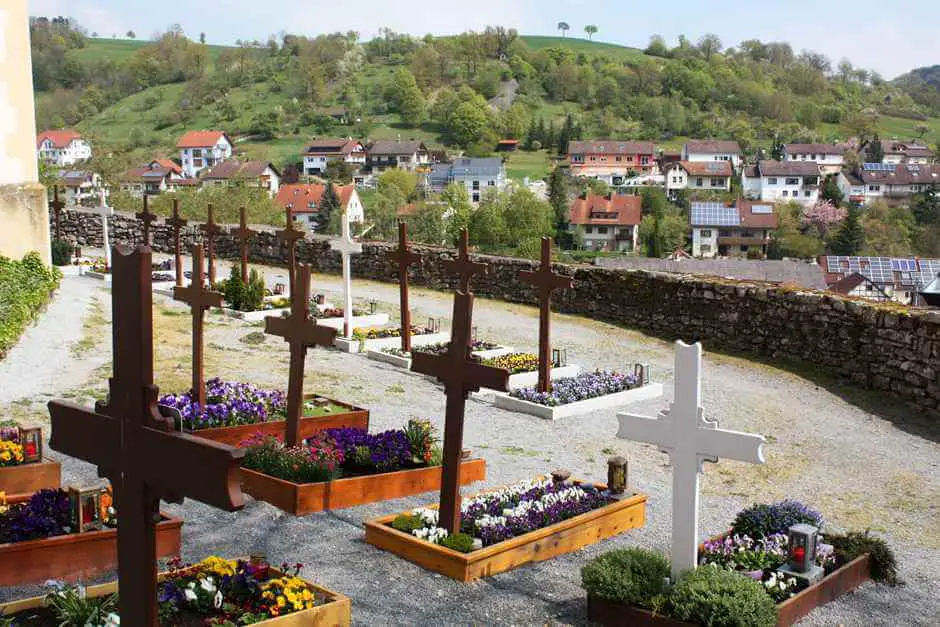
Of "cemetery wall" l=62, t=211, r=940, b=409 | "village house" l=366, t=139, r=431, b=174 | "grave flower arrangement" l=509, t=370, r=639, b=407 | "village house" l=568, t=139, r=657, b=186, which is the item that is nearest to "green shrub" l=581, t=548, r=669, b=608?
"grave flower arrangement" l=509, t=370, r=639, b=407

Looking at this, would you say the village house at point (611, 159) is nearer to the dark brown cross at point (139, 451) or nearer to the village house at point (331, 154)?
the village house at point (331, 154)

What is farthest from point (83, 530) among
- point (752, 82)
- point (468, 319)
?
point (752, 82)

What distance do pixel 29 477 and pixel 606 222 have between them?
9701 centimetres

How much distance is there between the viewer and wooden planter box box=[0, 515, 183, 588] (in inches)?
253

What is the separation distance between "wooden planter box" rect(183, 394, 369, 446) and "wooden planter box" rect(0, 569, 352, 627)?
3.53 metres

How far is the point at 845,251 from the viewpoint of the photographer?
98.9 meters

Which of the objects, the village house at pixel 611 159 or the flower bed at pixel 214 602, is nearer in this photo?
the flower bed at pixel 214 602

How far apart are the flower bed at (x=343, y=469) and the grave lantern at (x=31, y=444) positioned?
1601 millimetres

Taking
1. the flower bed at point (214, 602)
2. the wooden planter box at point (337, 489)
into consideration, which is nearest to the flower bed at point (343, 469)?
the wooden planter box at point (337, 489)

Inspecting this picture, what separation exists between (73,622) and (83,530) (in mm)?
1390

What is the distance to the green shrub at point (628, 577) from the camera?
632 centimetres

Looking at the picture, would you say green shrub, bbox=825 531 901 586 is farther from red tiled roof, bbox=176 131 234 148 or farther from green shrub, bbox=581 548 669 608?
red tiled roof, bbox=176 131 234 148

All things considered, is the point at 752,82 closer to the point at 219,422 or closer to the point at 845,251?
the point at 845,251

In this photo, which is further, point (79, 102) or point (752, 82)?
point (752, 82)
